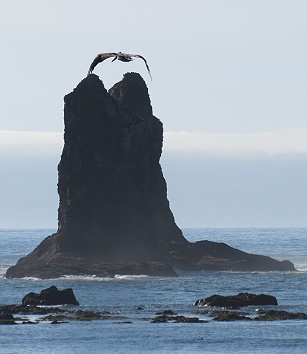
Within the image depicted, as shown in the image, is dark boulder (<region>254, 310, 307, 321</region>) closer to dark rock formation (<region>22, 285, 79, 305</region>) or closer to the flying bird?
dark rock formation (<region>22, 285, 79, 305</region>)

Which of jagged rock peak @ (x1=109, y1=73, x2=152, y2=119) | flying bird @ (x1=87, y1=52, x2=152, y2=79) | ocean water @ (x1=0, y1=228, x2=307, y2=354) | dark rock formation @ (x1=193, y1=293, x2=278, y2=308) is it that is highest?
jagged rock peak @ (x1=109, y1=73, x2=152, y2=119)

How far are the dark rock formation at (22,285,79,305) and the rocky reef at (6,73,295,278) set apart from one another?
4838 cm

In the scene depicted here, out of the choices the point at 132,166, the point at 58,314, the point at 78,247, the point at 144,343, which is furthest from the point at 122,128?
the point at 144,343

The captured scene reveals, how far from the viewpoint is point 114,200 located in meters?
166

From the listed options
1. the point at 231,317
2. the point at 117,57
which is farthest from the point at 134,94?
the point at 117,57

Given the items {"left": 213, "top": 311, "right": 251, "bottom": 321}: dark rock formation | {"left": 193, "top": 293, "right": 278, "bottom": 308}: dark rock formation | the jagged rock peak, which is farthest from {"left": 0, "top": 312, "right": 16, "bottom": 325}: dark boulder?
the jagged rock peak

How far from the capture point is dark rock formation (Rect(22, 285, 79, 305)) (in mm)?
109062

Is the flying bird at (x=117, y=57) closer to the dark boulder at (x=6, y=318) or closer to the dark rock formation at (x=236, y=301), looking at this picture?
the dark boulder at (x=6, y=318)

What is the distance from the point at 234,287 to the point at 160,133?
4758cm

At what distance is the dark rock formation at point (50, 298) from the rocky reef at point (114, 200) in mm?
48377

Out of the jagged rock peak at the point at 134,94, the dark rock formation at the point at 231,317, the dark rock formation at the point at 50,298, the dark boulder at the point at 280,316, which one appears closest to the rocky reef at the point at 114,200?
the jagged rock peak at the point at 134,94

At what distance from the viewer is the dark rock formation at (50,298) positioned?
109 metres

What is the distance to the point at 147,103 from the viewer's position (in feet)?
584

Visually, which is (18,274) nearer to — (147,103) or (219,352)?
(147,103)
